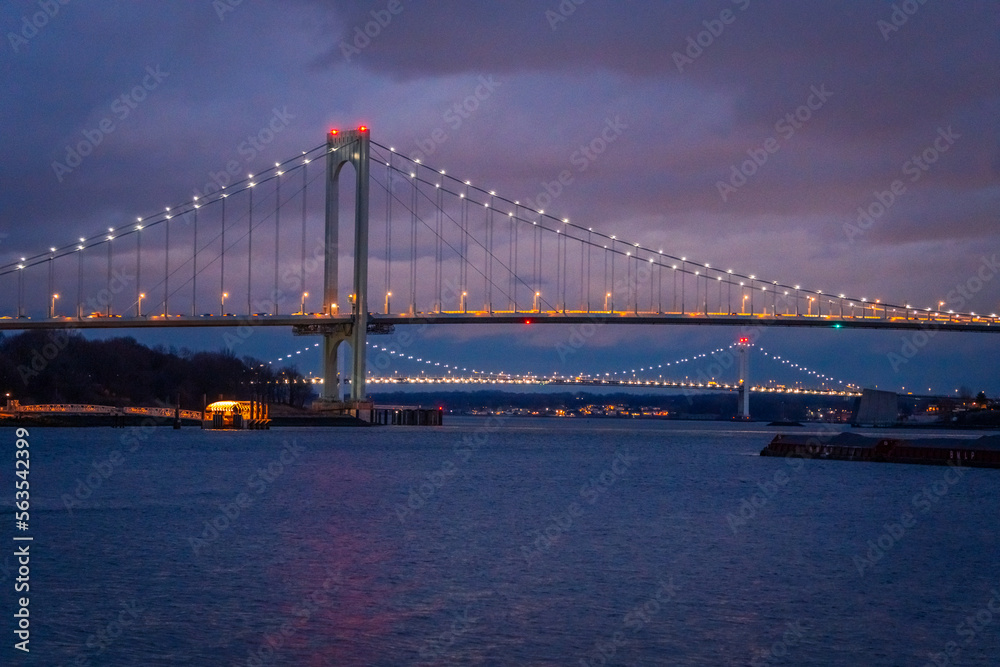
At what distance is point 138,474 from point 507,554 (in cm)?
1494

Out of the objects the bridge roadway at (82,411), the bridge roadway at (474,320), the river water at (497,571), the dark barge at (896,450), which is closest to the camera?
the river water at (497,571)

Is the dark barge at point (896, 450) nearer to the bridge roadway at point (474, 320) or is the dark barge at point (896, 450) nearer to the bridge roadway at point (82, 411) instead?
the bridge roadway at point (474, 320)

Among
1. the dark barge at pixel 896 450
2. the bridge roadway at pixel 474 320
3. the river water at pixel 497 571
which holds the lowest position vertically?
the dark barge at pixel 896 450

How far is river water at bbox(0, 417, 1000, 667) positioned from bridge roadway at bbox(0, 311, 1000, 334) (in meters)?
24.2

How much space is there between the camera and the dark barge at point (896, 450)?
3412 cm

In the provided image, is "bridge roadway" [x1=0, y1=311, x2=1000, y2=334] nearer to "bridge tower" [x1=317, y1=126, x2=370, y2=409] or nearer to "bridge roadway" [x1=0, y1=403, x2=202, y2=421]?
"bridge tower" [x1=317, y1=126, x2=370, y2=409]

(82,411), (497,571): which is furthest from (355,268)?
(497,571)

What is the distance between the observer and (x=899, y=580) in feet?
44.1

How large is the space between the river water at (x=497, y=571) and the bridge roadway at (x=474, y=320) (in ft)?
79.3

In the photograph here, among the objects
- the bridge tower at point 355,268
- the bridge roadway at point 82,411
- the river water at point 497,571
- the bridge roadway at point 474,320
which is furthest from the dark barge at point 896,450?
the bridge roadway at point 82,411

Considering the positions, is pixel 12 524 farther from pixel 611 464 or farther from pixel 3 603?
pixel 611 464

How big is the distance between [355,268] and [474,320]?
5.77 metres

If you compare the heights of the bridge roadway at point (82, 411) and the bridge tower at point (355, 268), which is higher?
the bridge tower at point (355, 268)

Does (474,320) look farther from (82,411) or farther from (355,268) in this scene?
A: (82,411)
